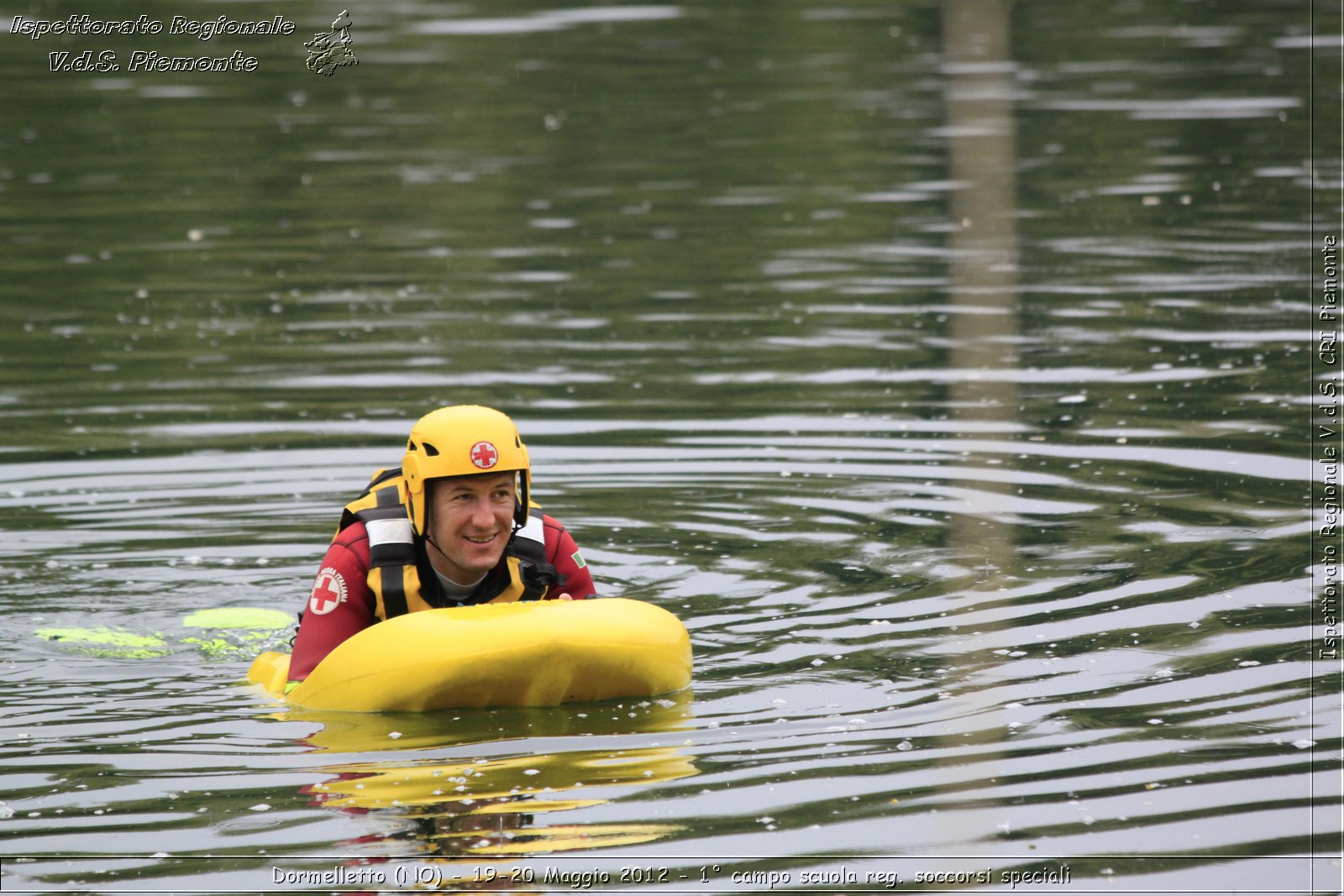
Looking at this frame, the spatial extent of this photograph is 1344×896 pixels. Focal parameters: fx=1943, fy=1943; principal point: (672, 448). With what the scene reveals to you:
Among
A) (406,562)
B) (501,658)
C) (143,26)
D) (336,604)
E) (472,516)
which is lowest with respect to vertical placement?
(501,658)

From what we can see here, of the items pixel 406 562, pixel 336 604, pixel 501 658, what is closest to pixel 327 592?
pixel 336 604

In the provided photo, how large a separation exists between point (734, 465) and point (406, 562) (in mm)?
4057

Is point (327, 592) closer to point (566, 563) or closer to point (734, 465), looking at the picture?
point (566, 563)

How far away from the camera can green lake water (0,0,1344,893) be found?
609 centimetres

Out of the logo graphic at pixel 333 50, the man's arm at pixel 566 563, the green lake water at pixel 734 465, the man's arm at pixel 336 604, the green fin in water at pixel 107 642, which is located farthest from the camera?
the logo graphic at pixel 333 50

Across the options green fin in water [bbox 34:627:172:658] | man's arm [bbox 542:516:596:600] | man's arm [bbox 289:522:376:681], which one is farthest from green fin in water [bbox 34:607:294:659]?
man's arm [bbox 542:516:596:600]

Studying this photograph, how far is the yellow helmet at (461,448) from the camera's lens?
277 inches

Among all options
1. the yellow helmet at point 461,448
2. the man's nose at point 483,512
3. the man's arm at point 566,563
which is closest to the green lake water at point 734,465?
the man's arm at point 566,563

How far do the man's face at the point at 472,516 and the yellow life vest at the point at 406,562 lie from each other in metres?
0.16

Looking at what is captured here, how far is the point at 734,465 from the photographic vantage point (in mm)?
11234

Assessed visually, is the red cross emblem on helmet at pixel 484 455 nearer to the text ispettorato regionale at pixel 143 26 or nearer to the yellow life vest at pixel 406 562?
the yellow life vest at pixel 406 562

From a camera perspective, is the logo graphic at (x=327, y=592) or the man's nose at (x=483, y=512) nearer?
the man's nose at (x=483, y=512)

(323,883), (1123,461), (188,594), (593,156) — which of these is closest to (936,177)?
(593,156)

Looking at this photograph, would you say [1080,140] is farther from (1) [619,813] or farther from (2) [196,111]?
(1) [619,813]
